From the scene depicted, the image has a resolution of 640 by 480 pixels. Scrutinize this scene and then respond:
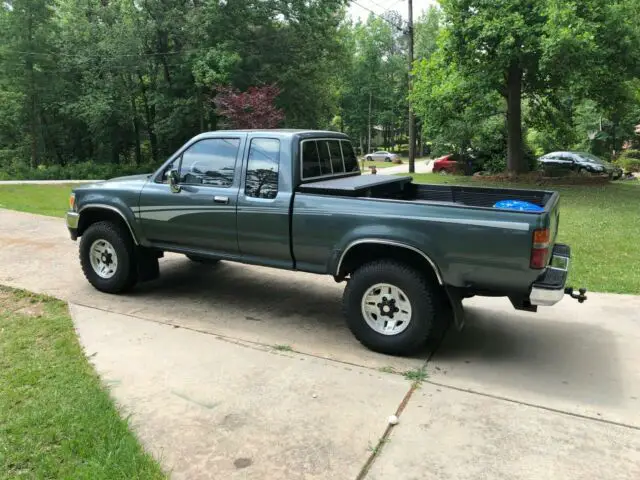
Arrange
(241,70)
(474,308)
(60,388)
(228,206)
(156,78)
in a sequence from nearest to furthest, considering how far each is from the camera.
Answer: (60,388)
(228,206)
(474,308)
(241,70)
(156,78)

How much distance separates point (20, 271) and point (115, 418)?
4.46m

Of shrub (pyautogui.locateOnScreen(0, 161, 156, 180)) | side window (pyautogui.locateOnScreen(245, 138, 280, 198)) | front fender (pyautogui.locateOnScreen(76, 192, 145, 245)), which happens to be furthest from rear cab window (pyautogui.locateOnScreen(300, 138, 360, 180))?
shrub (pyautogui.locateOnScreen(0, 161, 156, 180))

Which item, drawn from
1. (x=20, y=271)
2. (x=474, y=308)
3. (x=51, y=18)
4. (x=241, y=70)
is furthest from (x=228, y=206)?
(x=51, y=18)

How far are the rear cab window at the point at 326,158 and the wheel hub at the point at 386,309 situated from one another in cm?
133

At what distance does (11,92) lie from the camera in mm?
26047

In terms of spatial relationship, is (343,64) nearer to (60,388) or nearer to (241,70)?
(241,70)

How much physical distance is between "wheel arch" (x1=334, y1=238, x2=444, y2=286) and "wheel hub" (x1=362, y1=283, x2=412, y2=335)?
29 centimetres

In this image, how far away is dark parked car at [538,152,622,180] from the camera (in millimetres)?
24109

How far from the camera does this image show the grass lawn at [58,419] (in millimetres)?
2857

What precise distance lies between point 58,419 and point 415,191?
4070 mm

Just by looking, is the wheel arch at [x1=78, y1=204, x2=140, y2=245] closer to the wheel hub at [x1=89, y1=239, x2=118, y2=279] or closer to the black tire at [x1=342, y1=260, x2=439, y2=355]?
the wheel hub at [x1=89, y1=239, x2=118, y2=279]

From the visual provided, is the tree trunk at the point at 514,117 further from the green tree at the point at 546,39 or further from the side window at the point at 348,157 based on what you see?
the side window at the point at 348,157

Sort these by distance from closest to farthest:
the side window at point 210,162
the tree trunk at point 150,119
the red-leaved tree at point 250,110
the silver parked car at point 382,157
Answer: the side window at point 210,162
the red-leaved tree at point 250,110
the tree trunk at point 150,119
the silver parked car at point 382,157


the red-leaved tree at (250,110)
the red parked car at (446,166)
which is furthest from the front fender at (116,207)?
the red parked car at (446,166)
